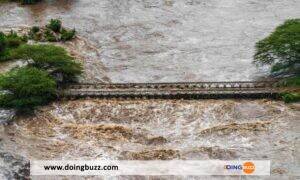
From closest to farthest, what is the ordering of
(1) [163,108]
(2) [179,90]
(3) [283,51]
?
(1) [163,108] < (2) [179,90] < (3) [283,51]

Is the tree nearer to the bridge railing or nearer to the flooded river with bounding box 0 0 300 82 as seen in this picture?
the flooded river with bounding box 0 0 300 82

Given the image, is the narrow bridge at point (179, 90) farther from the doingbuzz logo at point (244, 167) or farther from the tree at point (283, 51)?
the doingbuzz logo at point (244, 167)

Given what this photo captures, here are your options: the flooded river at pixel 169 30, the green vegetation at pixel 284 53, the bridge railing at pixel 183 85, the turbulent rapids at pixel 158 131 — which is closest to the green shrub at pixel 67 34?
the flooded river at pixel 169 30

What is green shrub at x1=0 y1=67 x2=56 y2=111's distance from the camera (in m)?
34.2

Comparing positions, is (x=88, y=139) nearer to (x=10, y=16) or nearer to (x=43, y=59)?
(x=43, y=59)

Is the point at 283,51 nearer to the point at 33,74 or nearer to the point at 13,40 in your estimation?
the point at 33,74

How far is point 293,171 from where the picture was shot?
93.1ft

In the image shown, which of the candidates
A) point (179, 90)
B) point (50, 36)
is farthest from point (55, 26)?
point (179, 90)

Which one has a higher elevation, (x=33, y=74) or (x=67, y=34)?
(x=33, y=74)

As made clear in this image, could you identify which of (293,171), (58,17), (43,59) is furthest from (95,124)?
(58,17)

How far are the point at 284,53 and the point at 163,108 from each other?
784 centimetres

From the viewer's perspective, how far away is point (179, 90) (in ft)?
118

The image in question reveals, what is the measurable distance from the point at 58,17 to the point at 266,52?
1887cm

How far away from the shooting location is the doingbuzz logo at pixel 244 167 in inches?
1120
